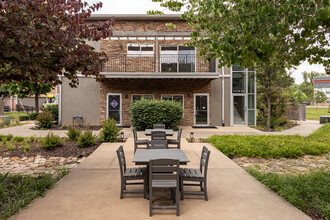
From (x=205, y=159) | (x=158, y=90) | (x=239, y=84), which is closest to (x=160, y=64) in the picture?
(x=158, y=90)

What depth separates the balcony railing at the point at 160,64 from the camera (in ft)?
45.7

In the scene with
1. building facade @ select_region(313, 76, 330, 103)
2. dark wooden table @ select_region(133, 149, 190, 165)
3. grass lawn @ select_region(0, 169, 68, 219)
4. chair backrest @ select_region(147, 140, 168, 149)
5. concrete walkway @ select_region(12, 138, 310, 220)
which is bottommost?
concrete walkway @ select_region(12, 138, 310, 220)

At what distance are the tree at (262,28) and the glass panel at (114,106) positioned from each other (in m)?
9.51

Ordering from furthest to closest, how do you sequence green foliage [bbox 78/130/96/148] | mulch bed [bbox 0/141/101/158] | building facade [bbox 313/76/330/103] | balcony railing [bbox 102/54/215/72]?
building facade [bbox 313/76/330/103], balcony railing [bbox 102/54/215/72], green foliage [bbox 78/130/96/148], mulch bed [bbox 0/141/101/158]

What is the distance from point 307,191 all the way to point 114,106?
12.7 meters

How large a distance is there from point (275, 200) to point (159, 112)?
8.80m

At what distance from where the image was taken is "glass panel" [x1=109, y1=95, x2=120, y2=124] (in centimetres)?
1474

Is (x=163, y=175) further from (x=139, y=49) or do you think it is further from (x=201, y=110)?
(x=139, y=49)

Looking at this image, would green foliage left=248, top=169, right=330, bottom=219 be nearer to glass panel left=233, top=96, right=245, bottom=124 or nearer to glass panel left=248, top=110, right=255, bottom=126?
glass panel left=233, top=96, right=245, bottom=124

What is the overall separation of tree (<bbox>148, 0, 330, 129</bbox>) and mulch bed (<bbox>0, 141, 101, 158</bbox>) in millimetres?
5319

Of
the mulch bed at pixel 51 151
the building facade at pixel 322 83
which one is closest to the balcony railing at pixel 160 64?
the mulch bed at pixel 51 151

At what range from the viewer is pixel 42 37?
359cm

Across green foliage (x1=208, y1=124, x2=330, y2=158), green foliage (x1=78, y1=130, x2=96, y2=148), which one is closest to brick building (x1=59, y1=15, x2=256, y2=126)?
green foliage (x1=208, y1=124, x2=330, y2=158)

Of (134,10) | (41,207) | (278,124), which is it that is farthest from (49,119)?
(278,124)
